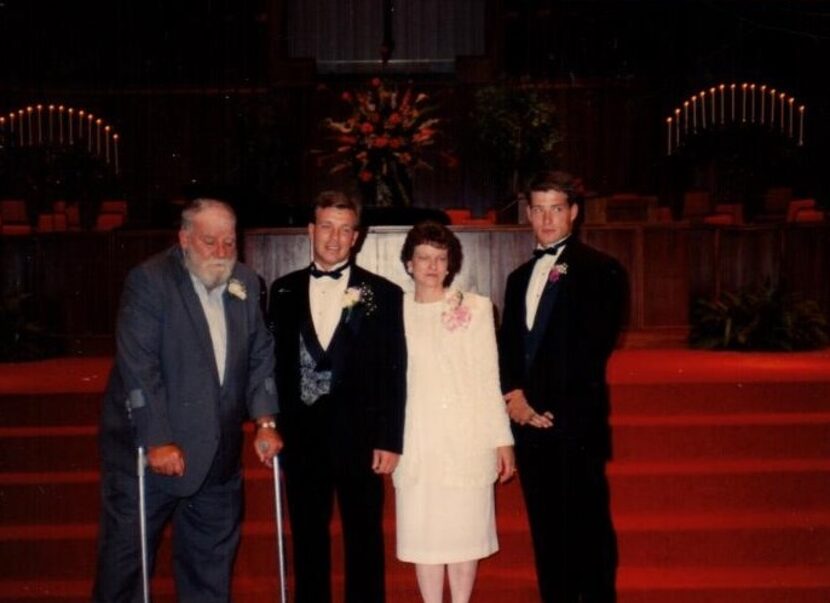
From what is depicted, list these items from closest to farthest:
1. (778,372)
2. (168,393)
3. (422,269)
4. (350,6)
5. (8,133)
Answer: (168,393) → (422,269) → (778,372) → (8,133) → (350,6)

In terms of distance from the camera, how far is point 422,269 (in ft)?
12.4

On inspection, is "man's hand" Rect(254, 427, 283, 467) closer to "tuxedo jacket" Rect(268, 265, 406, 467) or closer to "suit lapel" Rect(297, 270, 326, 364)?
"tuxedo jacket" Rect(268, 265, 406, 467)

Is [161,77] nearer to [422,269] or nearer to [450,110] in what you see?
[450,110]

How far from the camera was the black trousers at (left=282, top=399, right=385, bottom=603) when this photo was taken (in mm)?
3703

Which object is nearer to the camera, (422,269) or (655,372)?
(422,269)

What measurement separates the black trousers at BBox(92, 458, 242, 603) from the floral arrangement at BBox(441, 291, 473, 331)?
932 millimetres

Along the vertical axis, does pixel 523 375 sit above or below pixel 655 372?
above

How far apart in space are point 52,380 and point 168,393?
3.38 metres

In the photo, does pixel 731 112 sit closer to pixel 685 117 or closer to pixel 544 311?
pixel 685 117

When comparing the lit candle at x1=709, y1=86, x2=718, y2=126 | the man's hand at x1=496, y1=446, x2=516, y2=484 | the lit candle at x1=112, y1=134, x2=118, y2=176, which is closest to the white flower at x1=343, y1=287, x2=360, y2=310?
the man's hand at x1=496, y1=446, x2=516, y2=484

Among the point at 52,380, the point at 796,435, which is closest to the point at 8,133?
the point at 52,380

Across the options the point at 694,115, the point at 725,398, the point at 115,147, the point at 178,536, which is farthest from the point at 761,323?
the point at 115,147

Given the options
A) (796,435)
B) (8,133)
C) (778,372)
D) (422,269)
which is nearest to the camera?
(422,269)

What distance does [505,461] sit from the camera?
152 inches
